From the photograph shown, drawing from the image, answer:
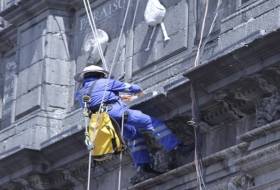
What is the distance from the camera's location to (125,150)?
67.3 feet

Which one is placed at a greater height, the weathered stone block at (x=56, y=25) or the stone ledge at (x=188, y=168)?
the weathered stone block at (x=56, y=25)

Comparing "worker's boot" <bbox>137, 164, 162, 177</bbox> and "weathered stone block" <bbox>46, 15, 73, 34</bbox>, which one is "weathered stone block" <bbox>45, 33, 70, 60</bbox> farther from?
"worker's boot" <bbox>137, 164, 162, 177</bbox>

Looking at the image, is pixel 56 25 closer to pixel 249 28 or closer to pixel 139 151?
pixel 139 151

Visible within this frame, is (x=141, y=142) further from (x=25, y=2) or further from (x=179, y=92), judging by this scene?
(x=25, y=2)

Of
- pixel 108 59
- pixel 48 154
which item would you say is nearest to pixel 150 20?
pixel 108 59

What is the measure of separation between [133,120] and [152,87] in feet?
3.79

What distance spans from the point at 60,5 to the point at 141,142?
3.97 metres

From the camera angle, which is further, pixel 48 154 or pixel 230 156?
pixel 48 154

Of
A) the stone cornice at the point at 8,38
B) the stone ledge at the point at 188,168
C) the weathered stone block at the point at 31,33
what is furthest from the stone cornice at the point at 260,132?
the stone cornice at the point at 8,38

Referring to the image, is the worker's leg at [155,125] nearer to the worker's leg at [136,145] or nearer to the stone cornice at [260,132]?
the worker's leg at [136,145]

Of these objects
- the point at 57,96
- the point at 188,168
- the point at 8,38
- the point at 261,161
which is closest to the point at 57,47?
the point at 57,96

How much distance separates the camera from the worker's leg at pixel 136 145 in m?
20.1

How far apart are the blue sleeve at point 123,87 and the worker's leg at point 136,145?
23.0 inches

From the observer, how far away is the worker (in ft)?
64.4
